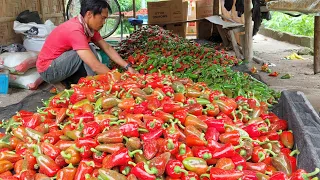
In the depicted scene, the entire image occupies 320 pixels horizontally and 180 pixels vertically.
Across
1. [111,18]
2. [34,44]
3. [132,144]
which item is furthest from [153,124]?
[111,18]

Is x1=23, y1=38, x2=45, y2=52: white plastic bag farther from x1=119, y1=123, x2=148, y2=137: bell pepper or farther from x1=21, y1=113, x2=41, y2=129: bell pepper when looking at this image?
x1=119, y1=123, x2=148, y2=137: bell pepper

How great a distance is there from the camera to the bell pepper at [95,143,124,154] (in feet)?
6.34

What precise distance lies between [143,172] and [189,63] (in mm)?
3639

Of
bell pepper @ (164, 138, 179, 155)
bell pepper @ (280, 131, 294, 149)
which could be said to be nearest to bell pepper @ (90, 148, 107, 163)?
bell pepper @ (164, 138, 179, 155)

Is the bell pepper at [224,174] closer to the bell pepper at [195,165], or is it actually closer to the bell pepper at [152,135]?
the bell pepper at [195,165]

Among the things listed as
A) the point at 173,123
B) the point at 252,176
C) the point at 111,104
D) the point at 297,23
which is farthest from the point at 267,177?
the point at 297,23

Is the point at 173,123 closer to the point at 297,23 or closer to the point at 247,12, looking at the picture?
the point at 247,12

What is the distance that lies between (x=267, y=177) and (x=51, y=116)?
1.65 meters

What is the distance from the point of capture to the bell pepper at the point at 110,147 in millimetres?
1934

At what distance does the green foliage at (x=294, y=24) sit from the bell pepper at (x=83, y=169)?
944 cm

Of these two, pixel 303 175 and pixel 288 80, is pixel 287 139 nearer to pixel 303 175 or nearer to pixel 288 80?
pixel 303 175

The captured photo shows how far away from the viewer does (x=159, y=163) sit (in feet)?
5.97

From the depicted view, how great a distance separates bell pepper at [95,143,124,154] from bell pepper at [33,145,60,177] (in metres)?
0.27

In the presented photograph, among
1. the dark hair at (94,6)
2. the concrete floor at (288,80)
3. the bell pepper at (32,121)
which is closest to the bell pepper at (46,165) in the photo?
the bell pepper at (32,121)
